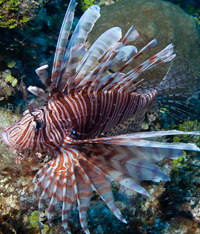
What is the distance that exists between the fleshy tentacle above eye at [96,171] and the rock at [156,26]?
347 cm

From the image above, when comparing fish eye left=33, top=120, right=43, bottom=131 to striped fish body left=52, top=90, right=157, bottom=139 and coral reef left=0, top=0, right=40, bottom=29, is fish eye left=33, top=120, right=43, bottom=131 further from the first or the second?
coral reef left=0, top=0, right=40, bottom=29

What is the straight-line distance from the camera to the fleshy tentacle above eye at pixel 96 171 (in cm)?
187

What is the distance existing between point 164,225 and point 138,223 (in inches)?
22.3

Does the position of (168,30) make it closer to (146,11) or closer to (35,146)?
(146,11)

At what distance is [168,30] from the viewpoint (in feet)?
16.7

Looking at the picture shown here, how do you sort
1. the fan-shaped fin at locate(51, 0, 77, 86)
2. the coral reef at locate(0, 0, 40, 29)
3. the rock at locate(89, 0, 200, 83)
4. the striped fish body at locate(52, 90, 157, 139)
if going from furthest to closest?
the rock at locate(89, 0, 200, 83), the coral reef at locate(0, 0, 40, 29), the striped fish body at locate(52, 90, 157, 139), the fan-shaped fin at locate(51, 0, 77, 86)

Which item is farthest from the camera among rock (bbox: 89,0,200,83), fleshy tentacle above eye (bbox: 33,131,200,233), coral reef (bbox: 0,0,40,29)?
rock (bbox: 89,0,200,83)

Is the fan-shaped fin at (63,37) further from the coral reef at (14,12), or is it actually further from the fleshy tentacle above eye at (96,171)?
the coral reef at (14,12)

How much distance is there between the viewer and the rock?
4926 mm

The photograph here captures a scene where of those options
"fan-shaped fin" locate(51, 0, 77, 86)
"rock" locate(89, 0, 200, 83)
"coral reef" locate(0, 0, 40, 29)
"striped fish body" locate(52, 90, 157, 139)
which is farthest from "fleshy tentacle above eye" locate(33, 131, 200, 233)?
"rock" locate(89, 0, 200, 83)

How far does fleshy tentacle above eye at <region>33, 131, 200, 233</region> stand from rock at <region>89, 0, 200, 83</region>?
3466mm

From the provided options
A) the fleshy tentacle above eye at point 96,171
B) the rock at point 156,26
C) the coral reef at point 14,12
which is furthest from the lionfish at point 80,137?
the rock at point 156,26

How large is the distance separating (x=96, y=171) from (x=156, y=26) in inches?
187

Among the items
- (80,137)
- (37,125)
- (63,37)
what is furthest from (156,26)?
(37,125)
